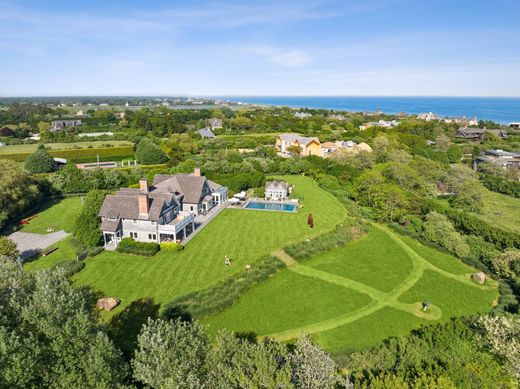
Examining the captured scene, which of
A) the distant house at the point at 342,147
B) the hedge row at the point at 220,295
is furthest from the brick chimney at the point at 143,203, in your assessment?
the distant house at the point at 342,147

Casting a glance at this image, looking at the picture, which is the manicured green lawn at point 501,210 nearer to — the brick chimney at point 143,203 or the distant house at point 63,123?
the brick chimney at point 143,203

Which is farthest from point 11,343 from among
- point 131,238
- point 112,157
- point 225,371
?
point 112,157

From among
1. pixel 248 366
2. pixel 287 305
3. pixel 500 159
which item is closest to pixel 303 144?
pixel 500 159

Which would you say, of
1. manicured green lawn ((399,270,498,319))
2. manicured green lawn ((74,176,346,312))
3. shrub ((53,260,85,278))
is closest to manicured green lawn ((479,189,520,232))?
manicured green lawn ((399,270,498,319))

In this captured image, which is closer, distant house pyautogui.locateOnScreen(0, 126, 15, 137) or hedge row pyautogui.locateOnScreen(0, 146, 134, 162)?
hedge row pyautogui.locateOnScreen(0, 146, 134, 162)

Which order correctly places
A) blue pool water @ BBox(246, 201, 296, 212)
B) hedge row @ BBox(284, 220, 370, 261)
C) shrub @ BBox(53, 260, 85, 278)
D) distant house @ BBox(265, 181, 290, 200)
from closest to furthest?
shrub @ BBox(53, 260, 85, 278) < hedge row @ BBox(284, 220, 370, 261) < blue pool water @ BBox(246, 201, 296, 212) < distant house @ BBox(265, 181, 290, 200)

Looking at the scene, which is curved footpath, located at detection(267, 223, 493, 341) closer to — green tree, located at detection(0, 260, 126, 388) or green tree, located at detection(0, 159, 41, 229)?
green tree, located at detection(0, 260, 126, 388)

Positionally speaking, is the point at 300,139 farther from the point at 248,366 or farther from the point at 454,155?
the point at 248,366
